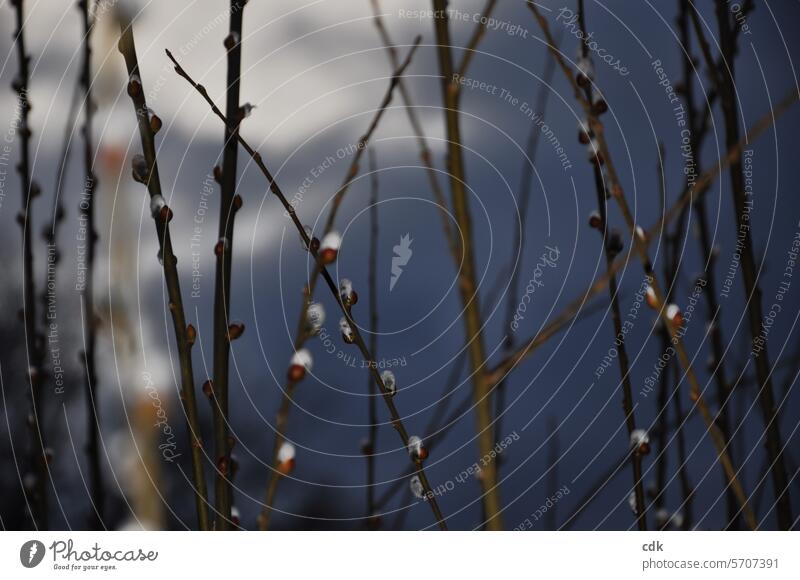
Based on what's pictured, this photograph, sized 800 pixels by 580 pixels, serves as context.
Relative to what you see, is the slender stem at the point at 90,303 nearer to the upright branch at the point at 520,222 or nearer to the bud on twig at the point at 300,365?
the bud on twig at the point at 300,365

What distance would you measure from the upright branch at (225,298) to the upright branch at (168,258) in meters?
0.01

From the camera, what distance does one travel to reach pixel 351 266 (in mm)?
602

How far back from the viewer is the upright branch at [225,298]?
0.47 m

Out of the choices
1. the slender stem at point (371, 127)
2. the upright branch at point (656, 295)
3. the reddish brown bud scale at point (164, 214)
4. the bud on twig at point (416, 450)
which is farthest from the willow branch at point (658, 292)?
the reddish brown bud scale at point (164, 214)

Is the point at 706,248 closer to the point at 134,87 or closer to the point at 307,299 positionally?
the point at 307,299

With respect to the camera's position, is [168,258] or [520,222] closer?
[168,258]

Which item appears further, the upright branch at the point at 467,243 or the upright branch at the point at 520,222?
the upright branch at the point at 520,222

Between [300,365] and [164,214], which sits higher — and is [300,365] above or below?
below

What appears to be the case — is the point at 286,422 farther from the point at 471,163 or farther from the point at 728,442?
the point at 728,442

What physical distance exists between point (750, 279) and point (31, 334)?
1.95 feet

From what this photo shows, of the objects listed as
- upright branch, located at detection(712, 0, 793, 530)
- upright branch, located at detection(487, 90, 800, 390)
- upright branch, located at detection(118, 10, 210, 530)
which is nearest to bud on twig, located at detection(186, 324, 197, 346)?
upright branch, located at detection(118, 10, 210, 530)

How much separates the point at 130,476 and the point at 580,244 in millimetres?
401

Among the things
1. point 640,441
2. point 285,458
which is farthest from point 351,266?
point 640,441
